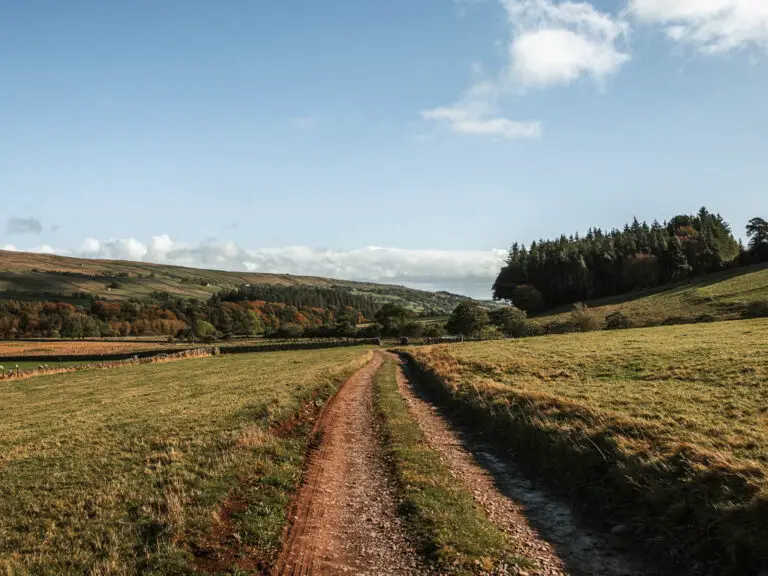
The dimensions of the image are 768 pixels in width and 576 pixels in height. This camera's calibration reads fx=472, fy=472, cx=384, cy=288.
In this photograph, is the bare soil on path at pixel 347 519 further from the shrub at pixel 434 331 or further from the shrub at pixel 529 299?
the shrub at pixel 529 299

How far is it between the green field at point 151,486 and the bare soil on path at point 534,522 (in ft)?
15.6

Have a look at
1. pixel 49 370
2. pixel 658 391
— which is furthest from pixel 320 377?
pixel 49 370

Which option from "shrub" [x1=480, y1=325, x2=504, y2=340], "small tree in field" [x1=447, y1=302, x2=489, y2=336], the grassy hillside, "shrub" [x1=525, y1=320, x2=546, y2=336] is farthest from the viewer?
"small tree in field" [x1=447, y1=302, x2=489, y2=336]

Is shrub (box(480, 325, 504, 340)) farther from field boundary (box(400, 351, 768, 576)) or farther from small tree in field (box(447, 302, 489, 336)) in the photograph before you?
field boundary (box(400, 351, 768, 576))

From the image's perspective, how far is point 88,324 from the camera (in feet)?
569

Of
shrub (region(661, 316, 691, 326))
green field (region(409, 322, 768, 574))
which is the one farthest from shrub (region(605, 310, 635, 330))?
green field (region(409, 322, 768, 574))

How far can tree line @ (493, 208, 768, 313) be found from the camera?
121375 mm

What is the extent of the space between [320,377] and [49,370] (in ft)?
162

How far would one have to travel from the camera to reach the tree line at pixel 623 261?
121 m

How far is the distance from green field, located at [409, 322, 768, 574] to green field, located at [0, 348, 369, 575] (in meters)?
7.47

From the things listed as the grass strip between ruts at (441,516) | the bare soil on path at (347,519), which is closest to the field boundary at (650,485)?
the grass strip between ruts at (441,516)

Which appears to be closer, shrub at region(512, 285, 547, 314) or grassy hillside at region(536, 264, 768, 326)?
grassy hillside at region(536, 264, 768, 326)

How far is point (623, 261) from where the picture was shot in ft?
438

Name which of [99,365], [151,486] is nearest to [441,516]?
[151,486]
